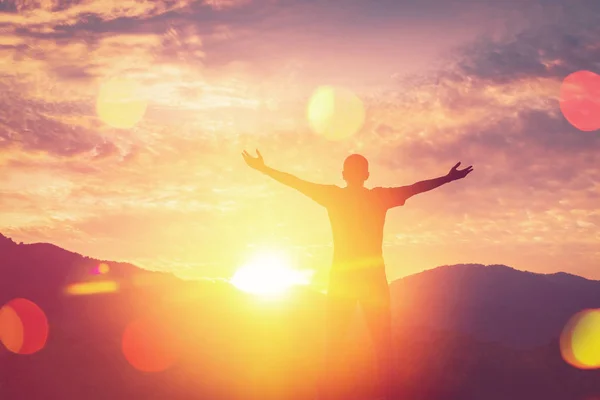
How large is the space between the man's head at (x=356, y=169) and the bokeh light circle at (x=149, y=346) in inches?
453

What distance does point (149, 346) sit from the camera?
20719mm

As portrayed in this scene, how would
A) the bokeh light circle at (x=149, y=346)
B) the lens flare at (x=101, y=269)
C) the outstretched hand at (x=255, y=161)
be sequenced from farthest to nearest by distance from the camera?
the lens flare at (x=101, y=269) → the bokeh light circle at (x=149, y=346) → the outstretched hand at (x=255, y=161)

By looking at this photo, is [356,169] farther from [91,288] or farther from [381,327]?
[91,288]

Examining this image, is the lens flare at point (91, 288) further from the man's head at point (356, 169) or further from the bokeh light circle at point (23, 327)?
the man's head at point (356, 169)

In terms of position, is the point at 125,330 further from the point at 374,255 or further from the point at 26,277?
the point at 26,277

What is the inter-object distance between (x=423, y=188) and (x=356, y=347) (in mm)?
11056

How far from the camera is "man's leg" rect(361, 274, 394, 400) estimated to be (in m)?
8.83

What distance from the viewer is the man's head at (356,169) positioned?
29.7 feet

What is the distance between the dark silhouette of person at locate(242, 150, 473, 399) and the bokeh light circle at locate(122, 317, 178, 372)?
1087cm

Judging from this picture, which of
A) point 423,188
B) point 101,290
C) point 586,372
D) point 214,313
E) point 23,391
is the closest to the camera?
point 423,188

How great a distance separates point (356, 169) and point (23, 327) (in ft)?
55.7

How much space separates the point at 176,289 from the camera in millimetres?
46750

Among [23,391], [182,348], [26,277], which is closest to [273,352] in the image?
[182,348]

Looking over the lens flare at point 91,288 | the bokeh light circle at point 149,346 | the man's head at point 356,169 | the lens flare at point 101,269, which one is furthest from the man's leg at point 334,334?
the lens flare at point 101,269
